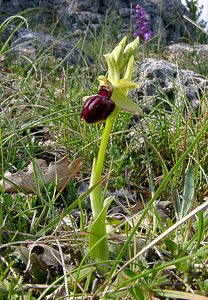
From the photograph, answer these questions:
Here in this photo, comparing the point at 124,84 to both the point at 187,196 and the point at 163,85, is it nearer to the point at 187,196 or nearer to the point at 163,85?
the point at 187,196

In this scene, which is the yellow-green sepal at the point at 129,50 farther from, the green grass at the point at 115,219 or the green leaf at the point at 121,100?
the green grass at the point at 115,219

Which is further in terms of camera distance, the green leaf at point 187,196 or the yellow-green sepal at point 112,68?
the green leaf at point 187,196

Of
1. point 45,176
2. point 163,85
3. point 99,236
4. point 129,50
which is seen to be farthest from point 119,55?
point 163,85

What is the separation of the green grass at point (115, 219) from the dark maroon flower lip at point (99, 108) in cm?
14

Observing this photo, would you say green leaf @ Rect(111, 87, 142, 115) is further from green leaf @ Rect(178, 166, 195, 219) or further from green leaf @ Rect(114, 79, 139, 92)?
green leaf @ Rect(178, 166, 195, 219)

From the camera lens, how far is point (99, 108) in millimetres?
968

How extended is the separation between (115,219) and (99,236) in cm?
23

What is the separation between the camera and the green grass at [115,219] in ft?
2.94

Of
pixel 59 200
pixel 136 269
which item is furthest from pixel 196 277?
pixel 59 200

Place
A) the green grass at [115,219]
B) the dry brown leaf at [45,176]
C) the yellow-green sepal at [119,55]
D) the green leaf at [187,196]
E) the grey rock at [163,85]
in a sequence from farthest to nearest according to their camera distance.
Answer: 1. the grey rock at [163,85]
2. the dry brown leaf at [45,176]
3. the green leaf at [187,196]
4. the yellow-green sepal at [119,55]
5. the green grass at [115,219]

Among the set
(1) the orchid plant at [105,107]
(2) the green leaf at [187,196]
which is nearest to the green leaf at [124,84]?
(1) the orchid plant at [105,107]

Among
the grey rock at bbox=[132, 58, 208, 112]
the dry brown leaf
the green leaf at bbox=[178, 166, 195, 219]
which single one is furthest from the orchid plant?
the grey rock at bbox=[132, 58, 208, 112]

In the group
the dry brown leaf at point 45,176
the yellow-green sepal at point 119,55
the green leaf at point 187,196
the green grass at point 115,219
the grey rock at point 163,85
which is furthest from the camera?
the grey rock at point 163,85

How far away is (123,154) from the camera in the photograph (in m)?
1.57
